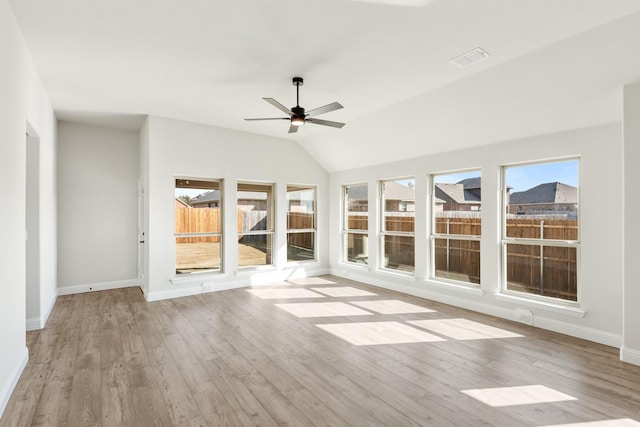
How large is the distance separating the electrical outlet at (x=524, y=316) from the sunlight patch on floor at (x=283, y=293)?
2.86 m

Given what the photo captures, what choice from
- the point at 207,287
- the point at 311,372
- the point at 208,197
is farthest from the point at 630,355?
the point at 208,197

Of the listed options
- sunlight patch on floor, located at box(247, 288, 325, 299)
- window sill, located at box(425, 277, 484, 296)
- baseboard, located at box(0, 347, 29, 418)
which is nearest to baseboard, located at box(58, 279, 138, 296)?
sunlight patch on floor, located at box(247, 288, 325, 299)

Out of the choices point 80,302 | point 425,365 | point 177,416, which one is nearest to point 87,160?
point 80,302

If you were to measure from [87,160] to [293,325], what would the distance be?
4825mm

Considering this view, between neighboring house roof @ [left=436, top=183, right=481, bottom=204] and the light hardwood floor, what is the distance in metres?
1.70

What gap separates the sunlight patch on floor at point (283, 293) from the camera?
534 cm

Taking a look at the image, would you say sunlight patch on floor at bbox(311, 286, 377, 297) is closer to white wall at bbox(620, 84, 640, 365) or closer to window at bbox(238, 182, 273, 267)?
window at bbox(238, 182, 273, 267)

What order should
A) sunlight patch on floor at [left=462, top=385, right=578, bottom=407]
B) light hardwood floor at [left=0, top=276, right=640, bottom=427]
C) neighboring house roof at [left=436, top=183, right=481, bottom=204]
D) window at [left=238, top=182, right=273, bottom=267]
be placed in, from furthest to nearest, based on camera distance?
window at [left=238, top=182, right=273, bottom=267] < neighboring house roof at [left=436, top=183, right=481, bottom=204] < sunlight patch on floor at [left=462, top=385, right=578, bottom=407] < light hardwood floor at [left=0, top=276, right=640, bottom=427]

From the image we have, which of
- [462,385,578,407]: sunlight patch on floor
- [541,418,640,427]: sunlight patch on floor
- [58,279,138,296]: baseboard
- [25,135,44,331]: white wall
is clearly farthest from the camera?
[58,279,138,296]: baseboard

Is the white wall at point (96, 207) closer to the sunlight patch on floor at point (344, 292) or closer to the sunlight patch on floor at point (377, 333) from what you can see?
the sunlight patch on floor at point (344, 292)

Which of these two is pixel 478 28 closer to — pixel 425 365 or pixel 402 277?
pixel 425 365

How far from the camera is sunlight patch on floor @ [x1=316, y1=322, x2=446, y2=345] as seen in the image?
352cm

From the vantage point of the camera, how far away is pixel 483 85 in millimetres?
3588

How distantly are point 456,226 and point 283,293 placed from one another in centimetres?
318
